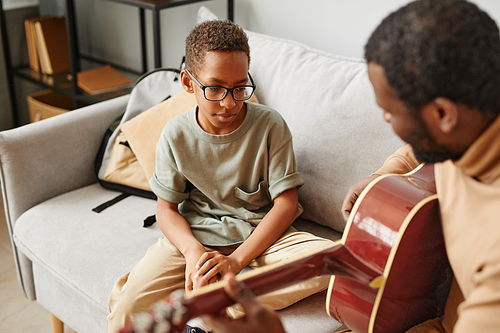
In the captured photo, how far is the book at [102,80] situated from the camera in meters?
2.29

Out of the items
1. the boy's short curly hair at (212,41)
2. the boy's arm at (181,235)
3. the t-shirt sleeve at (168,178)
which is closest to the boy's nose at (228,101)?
the boy's short curly hair at (212,41)

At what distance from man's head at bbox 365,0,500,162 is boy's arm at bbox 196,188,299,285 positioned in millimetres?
582

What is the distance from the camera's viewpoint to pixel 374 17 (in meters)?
1.61

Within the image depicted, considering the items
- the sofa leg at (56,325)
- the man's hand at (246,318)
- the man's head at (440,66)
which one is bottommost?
the sofa leg at (56,325)

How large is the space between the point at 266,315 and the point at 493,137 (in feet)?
1.30

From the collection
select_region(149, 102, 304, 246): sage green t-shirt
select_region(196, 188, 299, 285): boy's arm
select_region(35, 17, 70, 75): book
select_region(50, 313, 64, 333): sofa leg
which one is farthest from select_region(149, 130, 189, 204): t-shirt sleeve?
select_region(35, 17, 70, 75): book

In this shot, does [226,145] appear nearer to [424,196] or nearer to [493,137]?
[424,196]

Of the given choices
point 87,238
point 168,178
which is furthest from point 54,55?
point 168,178

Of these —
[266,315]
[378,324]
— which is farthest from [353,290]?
[266,315]

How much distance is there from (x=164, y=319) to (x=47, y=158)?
3.68 feet

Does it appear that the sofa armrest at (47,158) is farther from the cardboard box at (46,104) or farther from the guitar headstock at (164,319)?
the guitar headstock at (164,319)

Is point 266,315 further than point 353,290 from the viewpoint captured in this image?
No

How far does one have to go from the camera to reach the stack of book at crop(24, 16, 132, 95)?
2.38 meters

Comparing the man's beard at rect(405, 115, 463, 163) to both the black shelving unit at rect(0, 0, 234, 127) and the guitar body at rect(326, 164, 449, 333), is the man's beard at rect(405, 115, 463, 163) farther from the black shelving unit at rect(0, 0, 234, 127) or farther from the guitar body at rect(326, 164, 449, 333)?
the black shelving unit at rect(0, 0, 234, 127)
